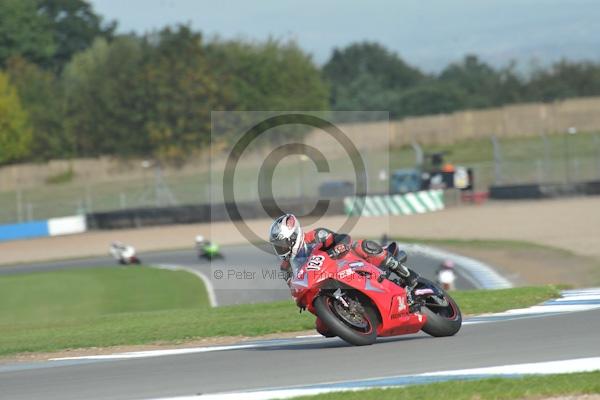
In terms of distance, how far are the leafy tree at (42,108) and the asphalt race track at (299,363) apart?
60.9 metres

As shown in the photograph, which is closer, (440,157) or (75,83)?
(440,157)

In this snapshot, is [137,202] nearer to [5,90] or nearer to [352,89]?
[5,90]

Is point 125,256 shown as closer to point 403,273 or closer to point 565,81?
point 403,273

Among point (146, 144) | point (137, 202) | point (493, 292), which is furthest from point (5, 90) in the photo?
point (493, 292)

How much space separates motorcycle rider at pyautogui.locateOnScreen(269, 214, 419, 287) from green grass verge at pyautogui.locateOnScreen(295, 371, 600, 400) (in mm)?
2306

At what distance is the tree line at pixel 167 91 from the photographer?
6506 cm

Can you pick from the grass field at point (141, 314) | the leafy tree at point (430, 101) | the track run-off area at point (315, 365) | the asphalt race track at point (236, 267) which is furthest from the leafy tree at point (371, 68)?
the track run-off area at point (315, 365)

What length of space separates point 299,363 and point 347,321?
688 millimetres

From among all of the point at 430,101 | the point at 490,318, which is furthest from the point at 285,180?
the point at 430,101

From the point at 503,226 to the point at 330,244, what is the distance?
26487 mm

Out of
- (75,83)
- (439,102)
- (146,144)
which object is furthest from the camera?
(439,102)

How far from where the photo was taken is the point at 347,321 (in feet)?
30.6

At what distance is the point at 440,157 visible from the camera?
4747cm

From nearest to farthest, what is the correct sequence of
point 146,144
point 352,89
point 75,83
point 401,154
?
point 401,154 → point 146,144 → point 75,83 → point 352,89
